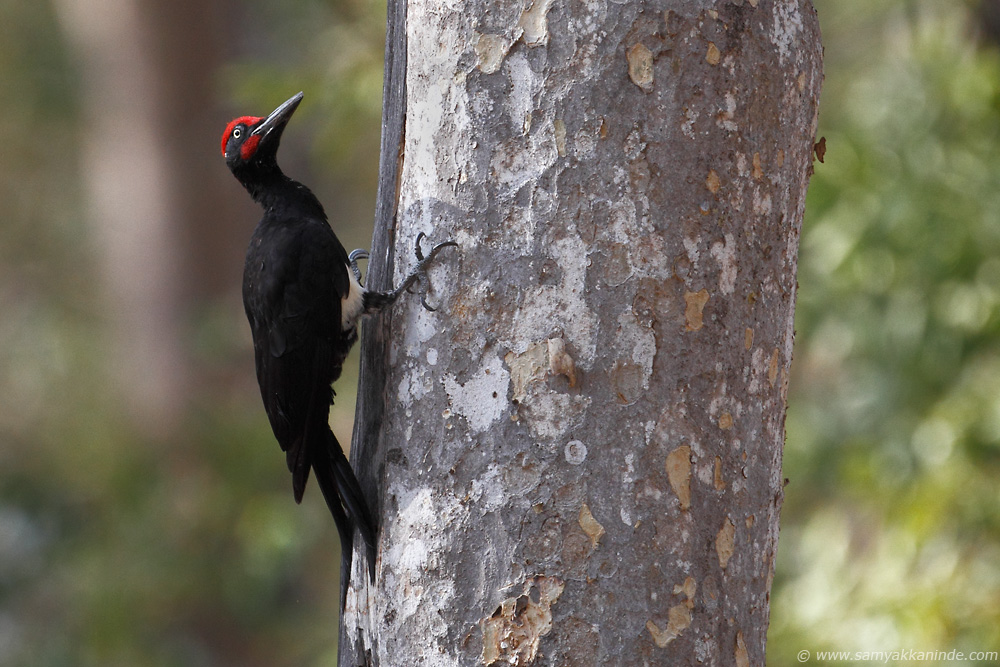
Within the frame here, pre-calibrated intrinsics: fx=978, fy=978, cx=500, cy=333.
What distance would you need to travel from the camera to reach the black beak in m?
2.95

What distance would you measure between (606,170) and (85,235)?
A: 11771 millimetres

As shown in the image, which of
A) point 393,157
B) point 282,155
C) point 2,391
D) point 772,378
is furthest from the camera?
point 282,155

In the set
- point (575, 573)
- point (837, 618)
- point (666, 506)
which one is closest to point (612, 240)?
point (666, 506)

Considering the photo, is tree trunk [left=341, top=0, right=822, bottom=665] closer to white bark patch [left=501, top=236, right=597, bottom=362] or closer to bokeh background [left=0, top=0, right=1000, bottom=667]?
white bark patch [left=501, top=236, right=597, bottom=362]

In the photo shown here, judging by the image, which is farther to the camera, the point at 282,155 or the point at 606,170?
the point at 282,155

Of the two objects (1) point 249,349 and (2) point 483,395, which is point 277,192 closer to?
(2) point 483,395

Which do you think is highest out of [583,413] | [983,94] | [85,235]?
[85,235]

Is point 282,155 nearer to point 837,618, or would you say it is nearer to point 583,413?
point 837,618

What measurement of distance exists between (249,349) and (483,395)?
5.17m

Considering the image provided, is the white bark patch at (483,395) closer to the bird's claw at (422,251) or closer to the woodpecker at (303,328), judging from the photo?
the bird's claw at (422,251)

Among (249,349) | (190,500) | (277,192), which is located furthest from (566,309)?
(190,500)

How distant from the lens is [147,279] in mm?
7676

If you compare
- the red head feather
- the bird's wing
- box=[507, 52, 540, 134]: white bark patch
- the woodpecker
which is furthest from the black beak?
box=[507, 52, 540, 134]: white bark patch

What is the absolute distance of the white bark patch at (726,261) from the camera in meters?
1.82
